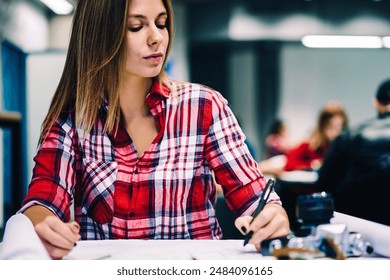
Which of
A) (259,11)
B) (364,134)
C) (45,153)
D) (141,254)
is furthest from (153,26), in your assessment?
(259,11)

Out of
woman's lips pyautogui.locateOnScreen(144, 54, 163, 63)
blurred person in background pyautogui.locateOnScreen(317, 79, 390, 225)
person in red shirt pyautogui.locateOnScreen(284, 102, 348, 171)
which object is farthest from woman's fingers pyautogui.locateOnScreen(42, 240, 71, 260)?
person in red shirt pyautogui.locateOnScreen(284, 102, 348, 171)

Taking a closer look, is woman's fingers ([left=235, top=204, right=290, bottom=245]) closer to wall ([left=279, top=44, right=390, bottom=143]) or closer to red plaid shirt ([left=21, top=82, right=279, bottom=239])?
red plaid shirt ([left=21, top=82, right=279, bottom=239])

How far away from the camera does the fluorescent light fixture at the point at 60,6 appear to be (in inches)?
45.1

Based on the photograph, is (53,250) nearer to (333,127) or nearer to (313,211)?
(313,211)

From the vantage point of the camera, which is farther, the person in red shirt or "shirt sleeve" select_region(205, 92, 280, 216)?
the person in red shirt

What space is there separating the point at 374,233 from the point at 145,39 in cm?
55

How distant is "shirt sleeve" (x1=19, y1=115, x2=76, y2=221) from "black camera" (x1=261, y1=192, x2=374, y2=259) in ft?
1.37

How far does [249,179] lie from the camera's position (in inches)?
40.8

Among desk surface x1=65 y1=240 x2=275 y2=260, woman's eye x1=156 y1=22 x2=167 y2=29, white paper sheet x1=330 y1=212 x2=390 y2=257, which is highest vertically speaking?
woman's eye x1=156 y1=22 x2=167 y2=29

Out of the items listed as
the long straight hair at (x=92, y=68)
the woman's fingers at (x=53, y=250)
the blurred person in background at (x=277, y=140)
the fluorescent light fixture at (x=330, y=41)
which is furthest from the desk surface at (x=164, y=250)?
the fluorescent light fixture at (x=330, y=41)

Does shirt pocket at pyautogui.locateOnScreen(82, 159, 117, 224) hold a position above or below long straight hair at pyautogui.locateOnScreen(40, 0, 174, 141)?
below

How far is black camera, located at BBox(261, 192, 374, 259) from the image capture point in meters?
0.75

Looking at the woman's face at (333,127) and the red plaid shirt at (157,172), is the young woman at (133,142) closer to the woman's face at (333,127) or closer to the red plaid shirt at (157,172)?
the red plaid shirt at (157,172)

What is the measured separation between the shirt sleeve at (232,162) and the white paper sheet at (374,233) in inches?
9.2
